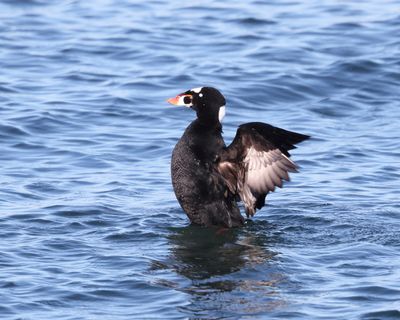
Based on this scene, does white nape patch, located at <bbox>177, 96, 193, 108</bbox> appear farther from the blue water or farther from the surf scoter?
the blue water

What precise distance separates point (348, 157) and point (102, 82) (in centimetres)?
415

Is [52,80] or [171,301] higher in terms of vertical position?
[52,80]

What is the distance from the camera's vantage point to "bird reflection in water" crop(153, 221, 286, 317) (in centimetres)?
738

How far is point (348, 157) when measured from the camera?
11.7m

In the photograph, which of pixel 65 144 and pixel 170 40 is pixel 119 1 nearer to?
pixel 170 40

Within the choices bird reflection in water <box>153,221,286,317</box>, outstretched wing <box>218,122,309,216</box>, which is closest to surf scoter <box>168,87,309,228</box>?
outstretched wing <box>218,122,309,216</box>

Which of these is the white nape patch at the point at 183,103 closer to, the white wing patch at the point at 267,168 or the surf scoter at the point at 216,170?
the surf scoter at the point at 216,170

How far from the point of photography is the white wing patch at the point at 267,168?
888 centimetres

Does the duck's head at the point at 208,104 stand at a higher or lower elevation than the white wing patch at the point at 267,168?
higher

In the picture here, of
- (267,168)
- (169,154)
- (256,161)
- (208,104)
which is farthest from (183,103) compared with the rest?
(169,154)

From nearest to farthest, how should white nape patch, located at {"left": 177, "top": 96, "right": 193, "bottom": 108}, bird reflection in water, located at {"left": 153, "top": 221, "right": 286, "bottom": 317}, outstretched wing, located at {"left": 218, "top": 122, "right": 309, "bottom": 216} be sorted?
bird reflection in water, located at {"left": 153, "top": 221, "right": 286, "bottom": 317}
outstretched wing, located at {"left": 218, "top": 122, "right": 309, "bottom": 216}
white nape patch, located at {"left": 177, "top": 96, "right": 193, "bottom": 108}

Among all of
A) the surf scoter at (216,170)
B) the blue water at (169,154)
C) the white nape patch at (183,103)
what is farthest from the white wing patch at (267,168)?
the white nape patch at (183,103)

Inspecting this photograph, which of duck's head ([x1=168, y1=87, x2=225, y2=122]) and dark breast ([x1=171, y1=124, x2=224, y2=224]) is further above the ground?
duck's head ([x1=168, y1=87, x2=225, y2=122])

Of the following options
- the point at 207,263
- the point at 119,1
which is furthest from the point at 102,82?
the point at 207,263
